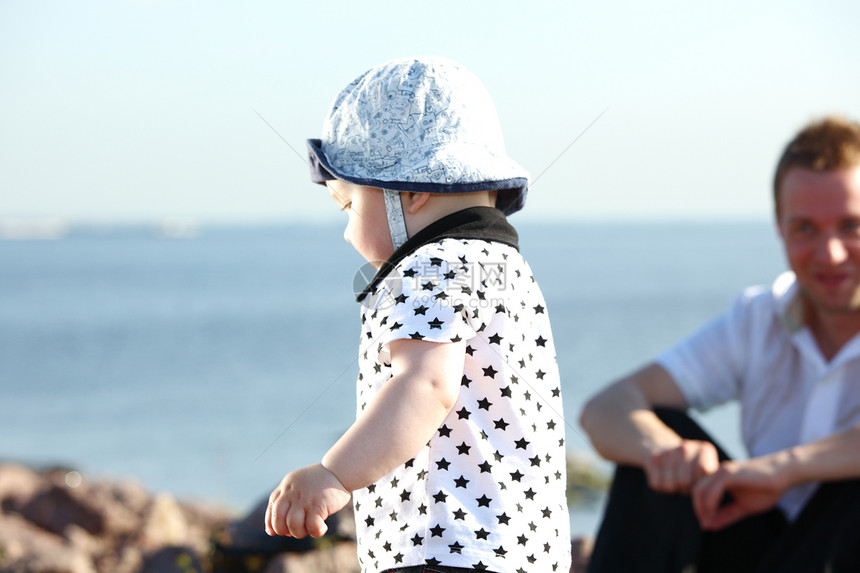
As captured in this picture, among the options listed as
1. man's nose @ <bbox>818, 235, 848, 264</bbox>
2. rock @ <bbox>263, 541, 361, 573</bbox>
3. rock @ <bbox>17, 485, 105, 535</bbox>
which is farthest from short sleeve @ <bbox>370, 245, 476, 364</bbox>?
rock @ <bbox>17, 485, 105, 535</bbox>

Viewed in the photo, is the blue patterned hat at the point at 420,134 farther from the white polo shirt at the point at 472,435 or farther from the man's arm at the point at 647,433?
the man's arm at the point at 647,433

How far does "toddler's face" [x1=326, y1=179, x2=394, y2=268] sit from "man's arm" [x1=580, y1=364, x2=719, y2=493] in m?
1.33

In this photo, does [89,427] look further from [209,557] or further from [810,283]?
[810,283]

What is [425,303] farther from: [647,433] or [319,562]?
[319,562]

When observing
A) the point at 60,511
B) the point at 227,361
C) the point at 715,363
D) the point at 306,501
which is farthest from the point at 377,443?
the point at 227,361

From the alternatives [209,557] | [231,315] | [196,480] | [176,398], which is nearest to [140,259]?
[231,315]

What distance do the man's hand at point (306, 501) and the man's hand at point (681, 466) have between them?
1493 mm

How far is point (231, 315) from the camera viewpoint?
82.9 ft

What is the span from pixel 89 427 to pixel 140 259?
5006cm

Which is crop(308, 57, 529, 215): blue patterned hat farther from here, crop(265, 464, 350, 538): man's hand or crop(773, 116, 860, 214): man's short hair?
crop(773, 116, 860, 214): man's short hair

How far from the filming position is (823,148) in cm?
307

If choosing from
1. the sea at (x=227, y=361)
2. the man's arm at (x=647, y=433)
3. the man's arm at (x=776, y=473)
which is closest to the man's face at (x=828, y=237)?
the man's arm at (x=776, y=473)

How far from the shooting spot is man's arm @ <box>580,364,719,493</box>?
2.83m

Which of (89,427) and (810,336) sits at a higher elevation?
(810,336)
